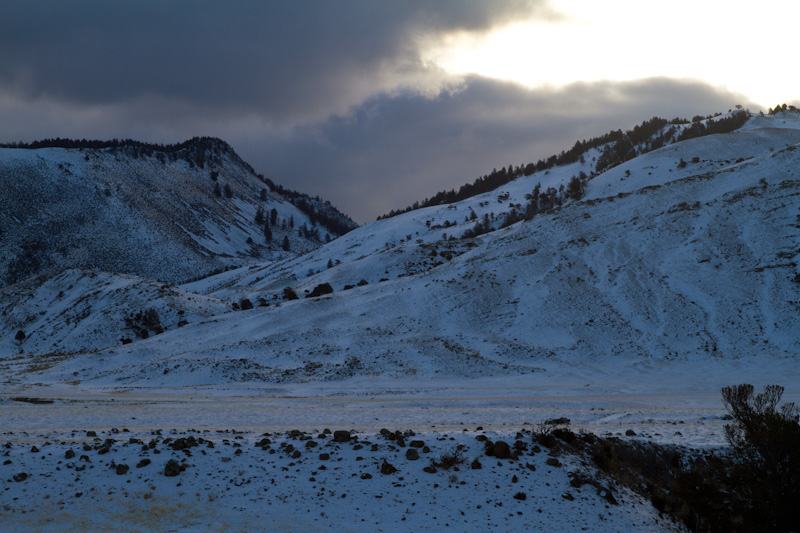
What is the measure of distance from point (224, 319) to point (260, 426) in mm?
37812

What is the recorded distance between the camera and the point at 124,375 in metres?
41.8

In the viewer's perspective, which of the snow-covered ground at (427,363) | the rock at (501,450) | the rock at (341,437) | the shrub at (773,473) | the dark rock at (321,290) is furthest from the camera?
the dark rock at (321,290)

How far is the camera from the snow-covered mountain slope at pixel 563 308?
40.3 m

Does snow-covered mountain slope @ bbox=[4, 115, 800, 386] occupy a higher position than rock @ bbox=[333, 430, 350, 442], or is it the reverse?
snow-covered mountain slope @ bbox=[4, 115, 800, 386]

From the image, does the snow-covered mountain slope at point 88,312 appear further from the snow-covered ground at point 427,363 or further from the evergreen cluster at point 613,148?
the evergreen cluster at point 613,148

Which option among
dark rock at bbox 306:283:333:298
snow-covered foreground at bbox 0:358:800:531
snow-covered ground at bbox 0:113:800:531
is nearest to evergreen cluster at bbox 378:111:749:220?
snow-covered ground at bbox 0:113:800:531

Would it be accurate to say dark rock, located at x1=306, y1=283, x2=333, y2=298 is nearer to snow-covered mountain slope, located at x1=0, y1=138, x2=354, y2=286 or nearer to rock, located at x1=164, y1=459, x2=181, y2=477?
rock, located at x1=164, y1=459, x2=181, y2=477

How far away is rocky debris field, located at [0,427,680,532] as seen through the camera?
1174cm

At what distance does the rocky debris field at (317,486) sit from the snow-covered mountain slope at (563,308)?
77.3 feet

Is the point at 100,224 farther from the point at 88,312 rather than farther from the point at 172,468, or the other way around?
the point at 172,468

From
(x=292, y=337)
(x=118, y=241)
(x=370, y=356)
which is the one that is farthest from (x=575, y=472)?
(x=118, y=241)

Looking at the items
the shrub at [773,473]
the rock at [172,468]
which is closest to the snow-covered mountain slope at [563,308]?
the rock at [172,468]

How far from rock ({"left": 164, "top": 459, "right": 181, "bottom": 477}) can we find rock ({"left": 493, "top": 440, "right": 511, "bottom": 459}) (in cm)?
852

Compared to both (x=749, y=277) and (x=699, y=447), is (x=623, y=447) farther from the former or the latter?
(x=749, y=277)
